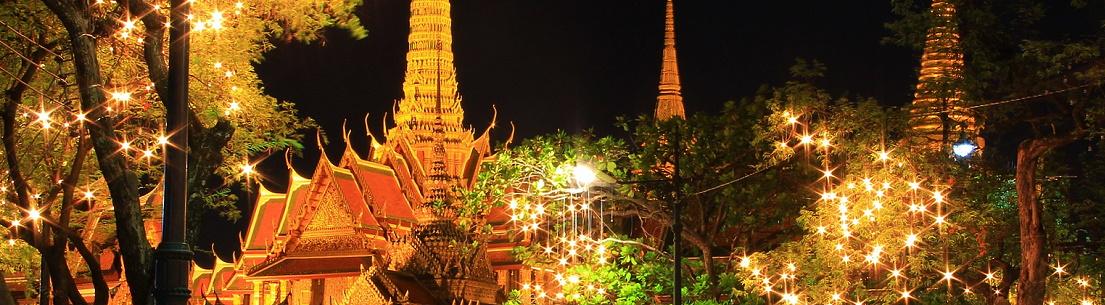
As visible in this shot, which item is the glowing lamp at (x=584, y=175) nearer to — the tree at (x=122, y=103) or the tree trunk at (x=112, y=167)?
the tree at (x=122, y=103)

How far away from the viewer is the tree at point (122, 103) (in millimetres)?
12477

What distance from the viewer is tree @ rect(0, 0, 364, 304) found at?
1248 centimetres

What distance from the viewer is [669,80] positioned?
5194 cm

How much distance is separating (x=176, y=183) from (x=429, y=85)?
1362 inches

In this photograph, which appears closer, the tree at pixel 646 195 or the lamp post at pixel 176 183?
the lamp post at pixel 176 183

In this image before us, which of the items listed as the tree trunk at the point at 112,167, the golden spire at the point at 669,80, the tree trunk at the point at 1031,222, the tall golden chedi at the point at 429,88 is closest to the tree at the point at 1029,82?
the tree trunk at the point at 1031,222

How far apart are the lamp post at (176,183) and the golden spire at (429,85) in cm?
3380

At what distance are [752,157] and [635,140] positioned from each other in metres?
1.57

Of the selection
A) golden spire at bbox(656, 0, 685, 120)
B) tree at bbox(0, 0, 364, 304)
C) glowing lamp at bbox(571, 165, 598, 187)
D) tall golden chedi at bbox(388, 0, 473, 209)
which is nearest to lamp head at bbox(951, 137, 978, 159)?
glowing lamp at bbox(571, 165, 598, 187)

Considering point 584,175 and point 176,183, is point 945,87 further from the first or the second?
point 176,183

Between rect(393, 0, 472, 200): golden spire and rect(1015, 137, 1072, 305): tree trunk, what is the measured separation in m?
28.0

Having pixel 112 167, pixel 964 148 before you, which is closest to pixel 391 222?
pixel 964 148

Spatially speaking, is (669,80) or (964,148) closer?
(964,148)

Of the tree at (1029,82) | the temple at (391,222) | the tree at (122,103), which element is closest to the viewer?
the tree at (122,103)
